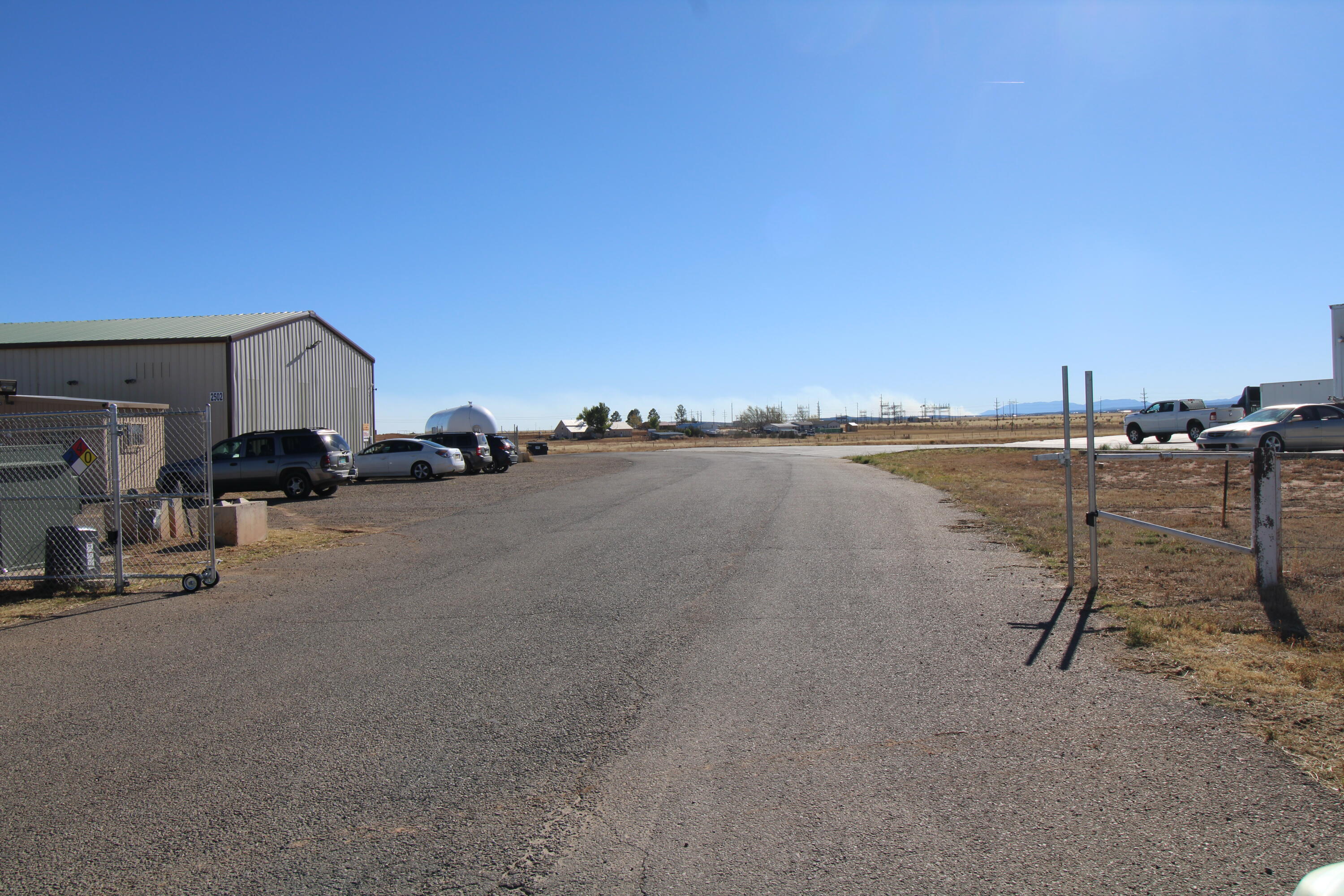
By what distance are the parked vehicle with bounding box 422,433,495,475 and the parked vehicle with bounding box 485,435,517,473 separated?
1.07 m

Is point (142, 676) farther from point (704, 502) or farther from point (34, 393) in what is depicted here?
point (34, 393)

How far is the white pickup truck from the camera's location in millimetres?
34875

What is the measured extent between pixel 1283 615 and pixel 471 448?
92.7 feet

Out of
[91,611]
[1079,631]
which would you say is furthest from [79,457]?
[1079,631]

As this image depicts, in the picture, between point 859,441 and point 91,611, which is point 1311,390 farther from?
point 859,441

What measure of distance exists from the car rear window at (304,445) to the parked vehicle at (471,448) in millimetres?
10264

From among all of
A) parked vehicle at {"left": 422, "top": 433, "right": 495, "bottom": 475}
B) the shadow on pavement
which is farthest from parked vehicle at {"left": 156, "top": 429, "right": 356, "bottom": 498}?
the shadow on pavement

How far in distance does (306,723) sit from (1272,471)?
758 centimetres

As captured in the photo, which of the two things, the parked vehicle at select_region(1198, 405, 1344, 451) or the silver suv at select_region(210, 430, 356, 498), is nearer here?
the silver suv at select_region(210, 430, 356, 498)

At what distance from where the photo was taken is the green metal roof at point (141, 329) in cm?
2861

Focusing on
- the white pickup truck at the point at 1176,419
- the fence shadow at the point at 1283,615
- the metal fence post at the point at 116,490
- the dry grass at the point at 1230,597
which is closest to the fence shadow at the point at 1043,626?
the dry grass at the point at 1230,597

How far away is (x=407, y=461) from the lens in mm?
28094

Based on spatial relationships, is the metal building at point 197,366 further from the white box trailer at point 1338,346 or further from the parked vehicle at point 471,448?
the white box trailer at point 1338,346

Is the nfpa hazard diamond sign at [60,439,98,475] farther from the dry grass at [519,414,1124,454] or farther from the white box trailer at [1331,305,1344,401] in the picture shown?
the dry grass at [519,414,1124,454]
